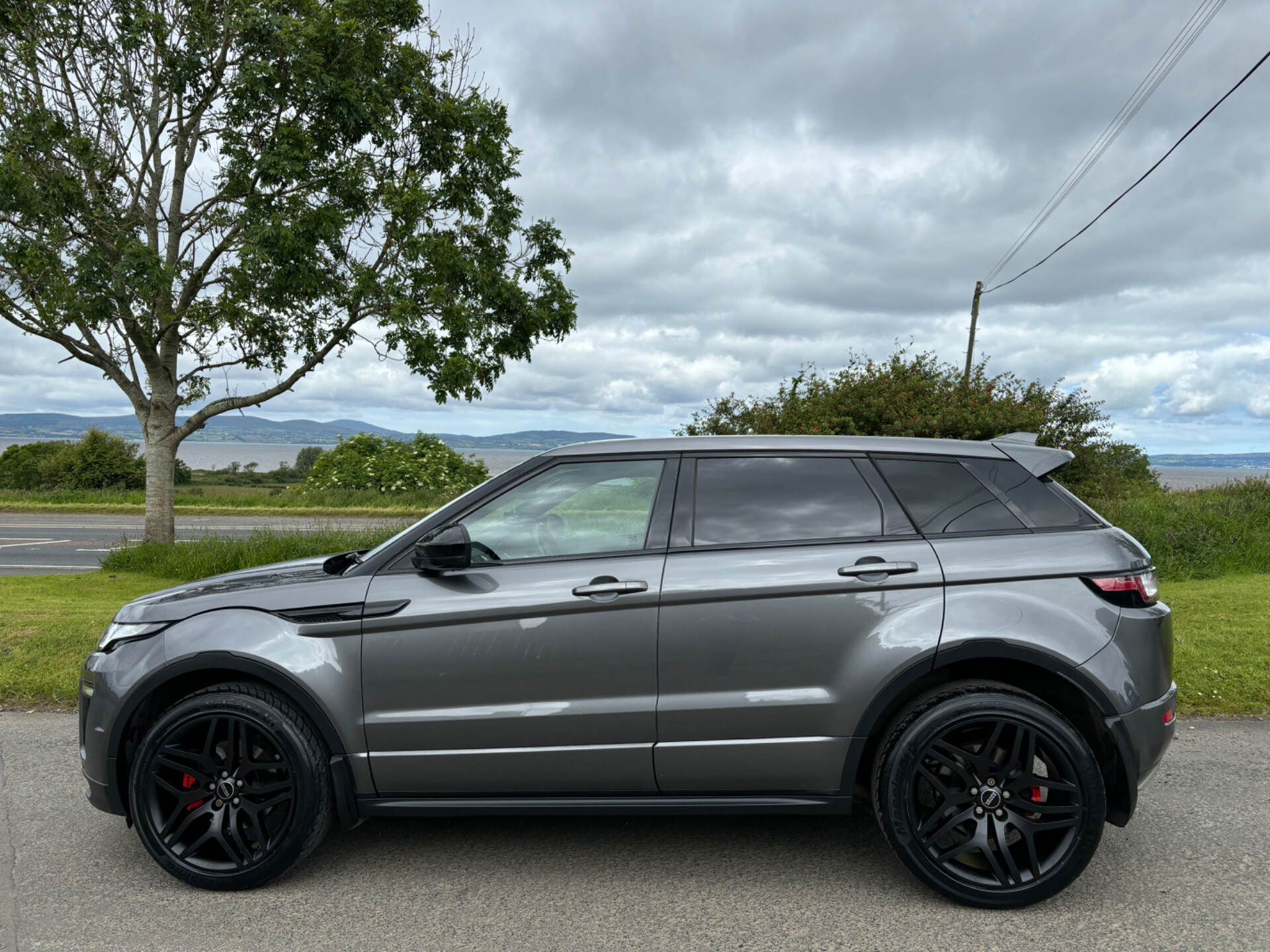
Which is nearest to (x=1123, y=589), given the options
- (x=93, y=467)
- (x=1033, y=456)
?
(x=1033, y=456)

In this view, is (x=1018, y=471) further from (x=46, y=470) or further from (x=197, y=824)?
(x=46, y=470)

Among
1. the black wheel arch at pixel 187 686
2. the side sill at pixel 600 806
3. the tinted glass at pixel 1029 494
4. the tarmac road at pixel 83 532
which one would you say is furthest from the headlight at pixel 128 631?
the tarmac road at pixel 83 532

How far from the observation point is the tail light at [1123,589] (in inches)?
125

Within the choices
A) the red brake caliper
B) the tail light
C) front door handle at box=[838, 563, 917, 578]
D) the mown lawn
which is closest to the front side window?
front door handle at box=[838, 563, 917, 578]

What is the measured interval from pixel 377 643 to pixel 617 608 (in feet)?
3.04

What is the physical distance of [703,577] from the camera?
10.6 ft

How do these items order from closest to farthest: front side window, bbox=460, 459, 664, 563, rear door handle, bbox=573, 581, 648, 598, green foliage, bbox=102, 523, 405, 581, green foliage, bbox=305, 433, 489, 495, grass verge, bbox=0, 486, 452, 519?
rear door handle, bbox=573, 581, 648, 598 < front side window, bbox=460, 459, 664, 563 < green foliage, bbox=102, 523, 405, 581 < grass verge, bbox=0, 486, 452, 519 < green foliage, bbox=305, 433, 489, 495

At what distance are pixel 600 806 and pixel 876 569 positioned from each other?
137 cm

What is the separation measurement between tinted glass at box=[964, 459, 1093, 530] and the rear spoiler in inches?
1.1

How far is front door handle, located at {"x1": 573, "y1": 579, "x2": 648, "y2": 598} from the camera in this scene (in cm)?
319

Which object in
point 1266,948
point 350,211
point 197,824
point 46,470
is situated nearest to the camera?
point 1266,948

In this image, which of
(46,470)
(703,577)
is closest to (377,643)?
(703,577)

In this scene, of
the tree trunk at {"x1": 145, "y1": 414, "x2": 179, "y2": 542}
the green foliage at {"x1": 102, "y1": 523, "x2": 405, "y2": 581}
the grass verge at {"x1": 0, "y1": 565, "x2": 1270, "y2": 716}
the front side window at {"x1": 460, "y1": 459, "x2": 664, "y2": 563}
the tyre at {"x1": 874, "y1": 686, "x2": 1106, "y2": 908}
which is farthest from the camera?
the tree trunk at {"x1": 145, "y1": 414, "x2": 179, "y2": 542}

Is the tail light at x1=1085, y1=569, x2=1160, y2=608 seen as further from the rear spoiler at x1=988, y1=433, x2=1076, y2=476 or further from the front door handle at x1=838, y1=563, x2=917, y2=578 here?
the front door handle at x1=838, y1=563, x2=917, y2=578
